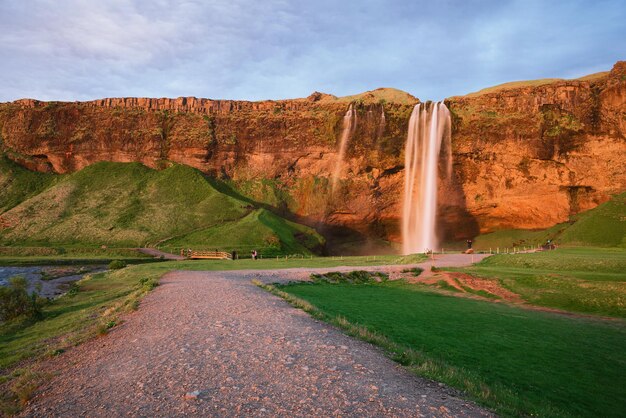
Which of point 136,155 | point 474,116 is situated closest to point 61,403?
point 474,116

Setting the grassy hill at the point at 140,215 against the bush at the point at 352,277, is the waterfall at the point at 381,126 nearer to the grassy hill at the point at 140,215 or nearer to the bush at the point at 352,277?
the grassy hill at the point at 140,215

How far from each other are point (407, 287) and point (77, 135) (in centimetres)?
9605

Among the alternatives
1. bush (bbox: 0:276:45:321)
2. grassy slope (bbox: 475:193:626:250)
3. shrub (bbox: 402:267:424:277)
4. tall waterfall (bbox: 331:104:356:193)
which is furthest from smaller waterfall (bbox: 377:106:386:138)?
bush (bbox: 0:276:45:321)

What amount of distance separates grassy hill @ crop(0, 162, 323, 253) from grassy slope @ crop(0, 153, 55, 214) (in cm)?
29

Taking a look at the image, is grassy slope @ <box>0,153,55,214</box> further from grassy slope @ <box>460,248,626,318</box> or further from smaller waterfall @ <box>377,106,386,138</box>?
grassy slope @ <box>460,248,626,318</box>

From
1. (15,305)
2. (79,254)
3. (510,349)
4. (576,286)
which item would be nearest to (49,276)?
(15,305)

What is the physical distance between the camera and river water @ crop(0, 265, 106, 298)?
101 ft

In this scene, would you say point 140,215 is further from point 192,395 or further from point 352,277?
point 192,395

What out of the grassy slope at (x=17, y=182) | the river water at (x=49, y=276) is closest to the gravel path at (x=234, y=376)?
the river water at (x=49, y=276)

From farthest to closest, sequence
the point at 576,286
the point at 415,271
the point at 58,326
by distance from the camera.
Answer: the point at 415,271
the point at 576,286
the point at 58,326

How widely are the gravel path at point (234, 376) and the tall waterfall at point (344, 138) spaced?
74.4 meters

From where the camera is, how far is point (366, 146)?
275 ft

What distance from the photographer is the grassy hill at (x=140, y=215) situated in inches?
2830

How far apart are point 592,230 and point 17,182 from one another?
384ft
